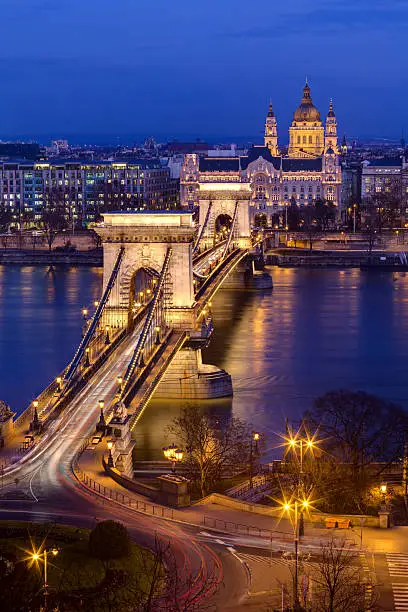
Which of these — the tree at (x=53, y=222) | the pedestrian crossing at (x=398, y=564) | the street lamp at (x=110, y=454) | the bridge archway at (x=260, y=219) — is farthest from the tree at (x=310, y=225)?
the pedestrian crossing at (x=398, y=564)

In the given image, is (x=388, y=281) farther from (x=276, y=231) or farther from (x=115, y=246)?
(x=115, y=246)

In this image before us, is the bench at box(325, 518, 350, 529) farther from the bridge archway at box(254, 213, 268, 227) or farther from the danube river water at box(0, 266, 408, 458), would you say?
the bridge archway at box(254, 213, 268, 227)

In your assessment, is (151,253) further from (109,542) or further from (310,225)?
(310,225)

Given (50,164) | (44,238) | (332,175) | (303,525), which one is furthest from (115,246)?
(50,164)

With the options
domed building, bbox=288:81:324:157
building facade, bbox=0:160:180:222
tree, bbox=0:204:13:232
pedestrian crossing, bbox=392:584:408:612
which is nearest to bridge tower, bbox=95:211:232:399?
pedestrian crossing, bbox=392:584:408:612

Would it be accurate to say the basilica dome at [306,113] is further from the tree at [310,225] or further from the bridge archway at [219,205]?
the bridge archway at [219,205]
